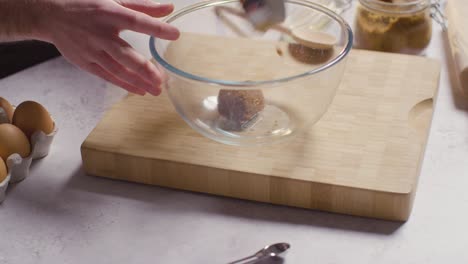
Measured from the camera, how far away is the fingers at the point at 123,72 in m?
1.16

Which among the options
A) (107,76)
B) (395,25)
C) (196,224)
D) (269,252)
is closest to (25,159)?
(107,76)

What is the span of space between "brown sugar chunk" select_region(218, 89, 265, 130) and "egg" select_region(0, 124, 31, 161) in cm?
31

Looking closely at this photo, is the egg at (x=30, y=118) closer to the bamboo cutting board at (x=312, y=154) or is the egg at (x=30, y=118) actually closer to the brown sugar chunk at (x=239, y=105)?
the bamboo cutting board at (x=312, y=154)

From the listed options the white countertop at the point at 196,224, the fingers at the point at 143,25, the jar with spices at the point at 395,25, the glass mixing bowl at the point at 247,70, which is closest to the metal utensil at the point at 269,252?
the white countertop at the point at 196,224

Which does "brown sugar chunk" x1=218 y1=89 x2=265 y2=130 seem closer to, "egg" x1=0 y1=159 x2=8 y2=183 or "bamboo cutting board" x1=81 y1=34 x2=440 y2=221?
"bamboo cutting board" x1=81 y1=34 x2=440 y2=221

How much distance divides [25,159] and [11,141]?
40mm

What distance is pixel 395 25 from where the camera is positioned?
Answer: 4.67ft

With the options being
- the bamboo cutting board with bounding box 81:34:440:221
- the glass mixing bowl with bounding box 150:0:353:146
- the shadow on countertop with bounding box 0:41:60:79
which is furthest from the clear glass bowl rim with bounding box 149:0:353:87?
the shadow on countertop with bounding box 0:41:60:79

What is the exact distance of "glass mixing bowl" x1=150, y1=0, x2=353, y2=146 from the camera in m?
1.13

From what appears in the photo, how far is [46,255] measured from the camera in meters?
1.06

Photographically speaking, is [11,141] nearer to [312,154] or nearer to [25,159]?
[25,159]

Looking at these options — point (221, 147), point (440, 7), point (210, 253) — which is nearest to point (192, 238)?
point (210, 253)

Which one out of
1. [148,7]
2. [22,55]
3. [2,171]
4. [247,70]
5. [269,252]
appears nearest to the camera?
[269,252]

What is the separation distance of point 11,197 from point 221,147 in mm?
333
